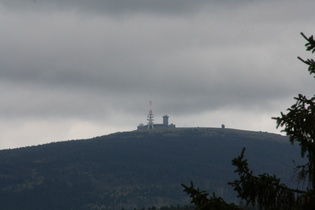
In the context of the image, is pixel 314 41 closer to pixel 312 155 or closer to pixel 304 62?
pixel 304 62

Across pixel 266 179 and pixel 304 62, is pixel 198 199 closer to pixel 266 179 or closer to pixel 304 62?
pixel 266 179

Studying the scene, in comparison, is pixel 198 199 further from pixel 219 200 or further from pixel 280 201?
pixel 280 201

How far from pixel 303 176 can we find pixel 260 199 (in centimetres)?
120

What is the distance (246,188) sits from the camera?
20.5 m

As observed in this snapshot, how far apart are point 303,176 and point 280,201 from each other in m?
0.84

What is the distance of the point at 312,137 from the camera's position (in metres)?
19.7

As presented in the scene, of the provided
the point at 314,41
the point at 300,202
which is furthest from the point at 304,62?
the point at 300,202

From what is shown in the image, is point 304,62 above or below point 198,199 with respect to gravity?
above

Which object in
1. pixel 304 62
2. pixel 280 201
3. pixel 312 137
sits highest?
pixel 304 62

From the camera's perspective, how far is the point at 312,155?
19.7 m

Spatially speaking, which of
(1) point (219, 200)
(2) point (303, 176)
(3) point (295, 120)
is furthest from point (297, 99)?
(1) point (219, 200)

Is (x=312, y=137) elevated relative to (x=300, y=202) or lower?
elevated

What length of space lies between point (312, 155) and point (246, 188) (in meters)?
1.90

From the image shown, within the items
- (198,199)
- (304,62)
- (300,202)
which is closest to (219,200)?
(198,199)
